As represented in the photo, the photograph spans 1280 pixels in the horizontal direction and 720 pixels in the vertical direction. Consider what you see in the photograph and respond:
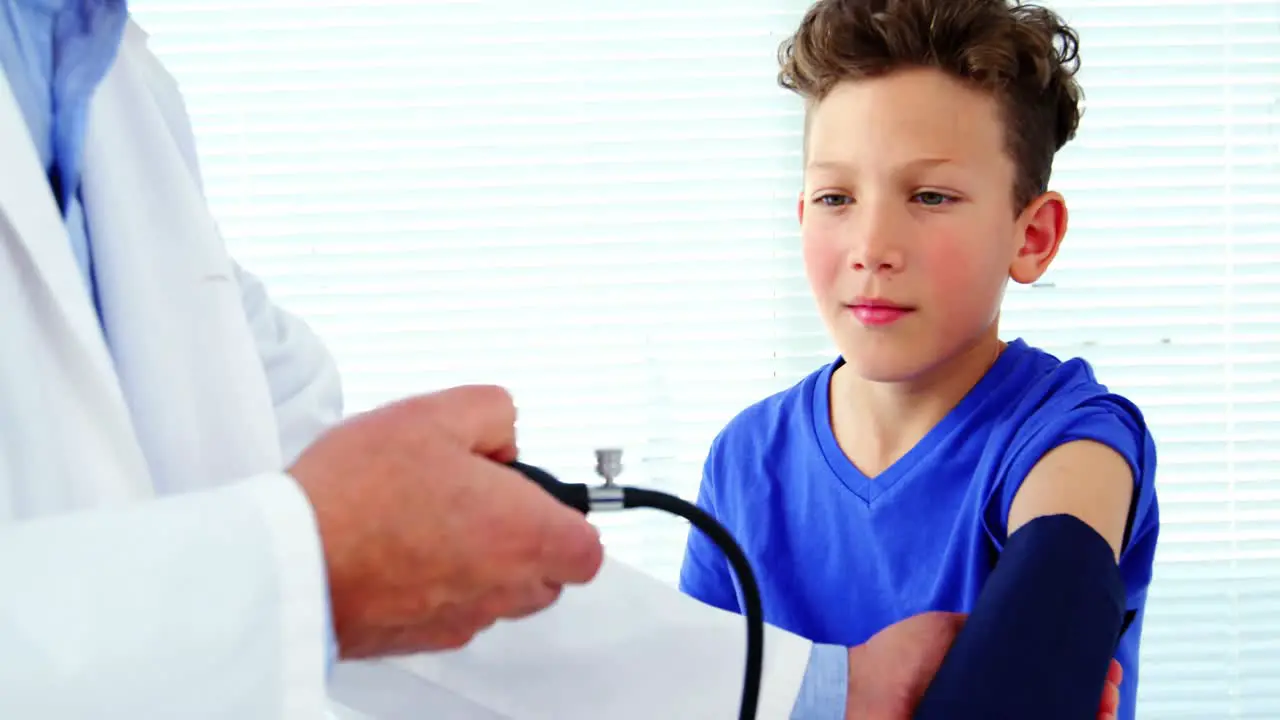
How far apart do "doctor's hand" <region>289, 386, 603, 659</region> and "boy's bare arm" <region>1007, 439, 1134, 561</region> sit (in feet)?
1.65

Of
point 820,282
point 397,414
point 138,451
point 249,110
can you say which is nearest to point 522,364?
point 249,110

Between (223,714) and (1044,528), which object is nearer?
(223,714)

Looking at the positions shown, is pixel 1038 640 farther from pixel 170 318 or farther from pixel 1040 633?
pixel 170 318

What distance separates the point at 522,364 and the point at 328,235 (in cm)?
39

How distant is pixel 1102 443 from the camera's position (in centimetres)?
104

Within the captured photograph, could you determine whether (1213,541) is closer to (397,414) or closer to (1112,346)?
(1112,346)

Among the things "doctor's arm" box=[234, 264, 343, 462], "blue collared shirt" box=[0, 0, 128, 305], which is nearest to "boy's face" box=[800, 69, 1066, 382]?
"doctor's arm" box=[234, 264, 343, 462]

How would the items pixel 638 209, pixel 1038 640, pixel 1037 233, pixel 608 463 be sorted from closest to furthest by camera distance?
pixel 608 463 → pixel 1038 640 → pixel 1037 233 → pixel 638 209

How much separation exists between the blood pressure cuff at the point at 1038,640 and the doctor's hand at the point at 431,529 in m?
0.33

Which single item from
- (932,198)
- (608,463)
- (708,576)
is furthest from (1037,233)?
(608,463)

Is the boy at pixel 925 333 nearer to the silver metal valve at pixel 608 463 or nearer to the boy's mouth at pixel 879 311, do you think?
the boy's mouth at pixel 879 311

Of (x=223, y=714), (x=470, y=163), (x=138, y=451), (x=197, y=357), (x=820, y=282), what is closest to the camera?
(x=223, y=714)

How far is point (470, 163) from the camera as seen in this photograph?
1.97 m

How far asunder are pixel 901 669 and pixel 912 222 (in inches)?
18.0
